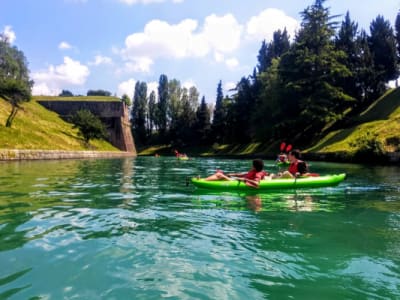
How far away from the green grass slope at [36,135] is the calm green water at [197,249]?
30.3 m

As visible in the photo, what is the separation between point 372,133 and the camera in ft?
123

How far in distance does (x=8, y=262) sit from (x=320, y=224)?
6.28 metres

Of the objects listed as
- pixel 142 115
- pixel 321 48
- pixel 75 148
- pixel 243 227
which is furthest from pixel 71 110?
pixel 243 227

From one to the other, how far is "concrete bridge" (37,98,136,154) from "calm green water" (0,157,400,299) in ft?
224

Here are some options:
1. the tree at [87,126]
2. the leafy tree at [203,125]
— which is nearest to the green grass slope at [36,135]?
the tree at [87,126]

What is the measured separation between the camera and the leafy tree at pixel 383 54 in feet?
187

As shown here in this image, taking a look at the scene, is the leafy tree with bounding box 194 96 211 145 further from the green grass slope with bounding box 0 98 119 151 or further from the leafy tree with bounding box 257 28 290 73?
the green grass slope with bounding box 0 98 119 151

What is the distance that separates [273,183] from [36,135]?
37.5 m

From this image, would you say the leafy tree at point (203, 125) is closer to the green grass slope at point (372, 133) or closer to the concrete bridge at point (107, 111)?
the concrete bridge at point (107, 111)

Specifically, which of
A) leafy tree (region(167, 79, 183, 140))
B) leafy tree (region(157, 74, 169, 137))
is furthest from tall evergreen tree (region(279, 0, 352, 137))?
leafy tree (region(157, 74, 169, 137))

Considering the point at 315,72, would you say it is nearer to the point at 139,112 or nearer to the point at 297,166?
the point at 297,166

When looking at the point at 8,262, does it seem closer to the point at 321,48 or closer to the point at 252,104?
the point at 321,48

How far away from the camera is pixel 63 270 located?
5.30 meters

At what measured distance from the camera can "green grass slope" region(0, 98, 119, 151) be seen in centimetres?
3894
